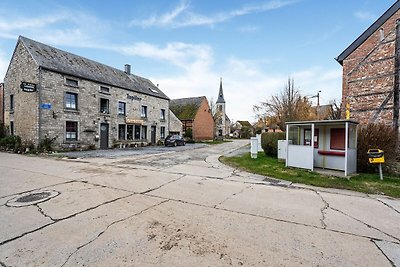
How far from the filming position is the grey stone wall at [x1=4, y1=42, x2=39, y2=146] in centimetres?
1645

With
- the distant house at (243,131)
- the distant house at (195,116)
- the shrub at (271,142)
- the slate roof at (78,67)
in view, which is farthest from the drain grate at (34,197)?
the distant house at (243,131)

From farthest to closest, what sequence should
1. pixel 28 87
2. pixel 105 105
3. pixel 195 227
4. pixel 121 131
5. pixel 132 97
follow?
pixel 132 97 < pixel 121 131 < pixel 105 105 < pixel 28 87 < pixel 195 227

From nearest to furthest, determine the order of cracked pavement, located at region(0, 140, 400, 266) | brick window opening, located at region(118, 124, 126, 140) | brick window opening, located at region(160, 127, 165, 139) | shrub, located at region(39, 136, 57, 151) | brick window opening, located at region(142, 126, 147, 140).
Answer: cracked pavement, located at region(0, 140, 400, 266), shrub, located at region(39, 136, 57, 151), brick window opening, located at region(118, 124, 126, 140), brick window opening, located at region(142, 126, 147, 140), brick window opening, located at region(160, 127, 165, 139)

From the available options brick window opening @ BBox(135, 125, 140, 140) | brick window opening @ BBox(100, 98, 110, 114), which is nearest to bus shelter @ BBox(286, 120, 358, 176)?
brick window opening @ BBox(100, 98, 110, 114)

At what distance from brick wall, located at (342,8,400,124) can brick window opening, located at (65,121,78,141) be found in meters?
20.5

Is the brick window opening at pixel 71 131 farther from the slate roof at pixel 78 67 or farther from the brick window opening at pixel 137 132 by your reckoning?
the brick window opening at pixel 137 132

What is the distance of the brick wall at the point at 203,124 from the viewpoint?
36.6 metres

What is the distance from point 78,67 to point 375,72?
74.8 feet

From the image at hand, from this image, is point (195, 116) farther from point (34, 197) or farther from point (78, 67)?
point (34, 197)

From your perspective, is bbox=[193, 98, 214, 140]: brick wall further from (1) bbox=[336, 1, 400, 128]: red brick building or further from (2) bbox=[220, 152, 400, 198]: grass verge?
(2) bbox=[220, 152, 400, 198]: grass verge

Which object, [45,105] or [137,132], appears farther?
[137,132]

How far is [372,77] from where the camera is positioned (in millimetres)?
11828

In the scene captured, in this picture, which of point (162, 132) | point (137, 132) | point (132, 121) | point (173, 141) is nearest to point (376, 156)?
point (173, 141)

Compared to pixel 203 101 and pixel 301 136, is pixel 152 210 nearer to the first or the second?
pixel 301 136
